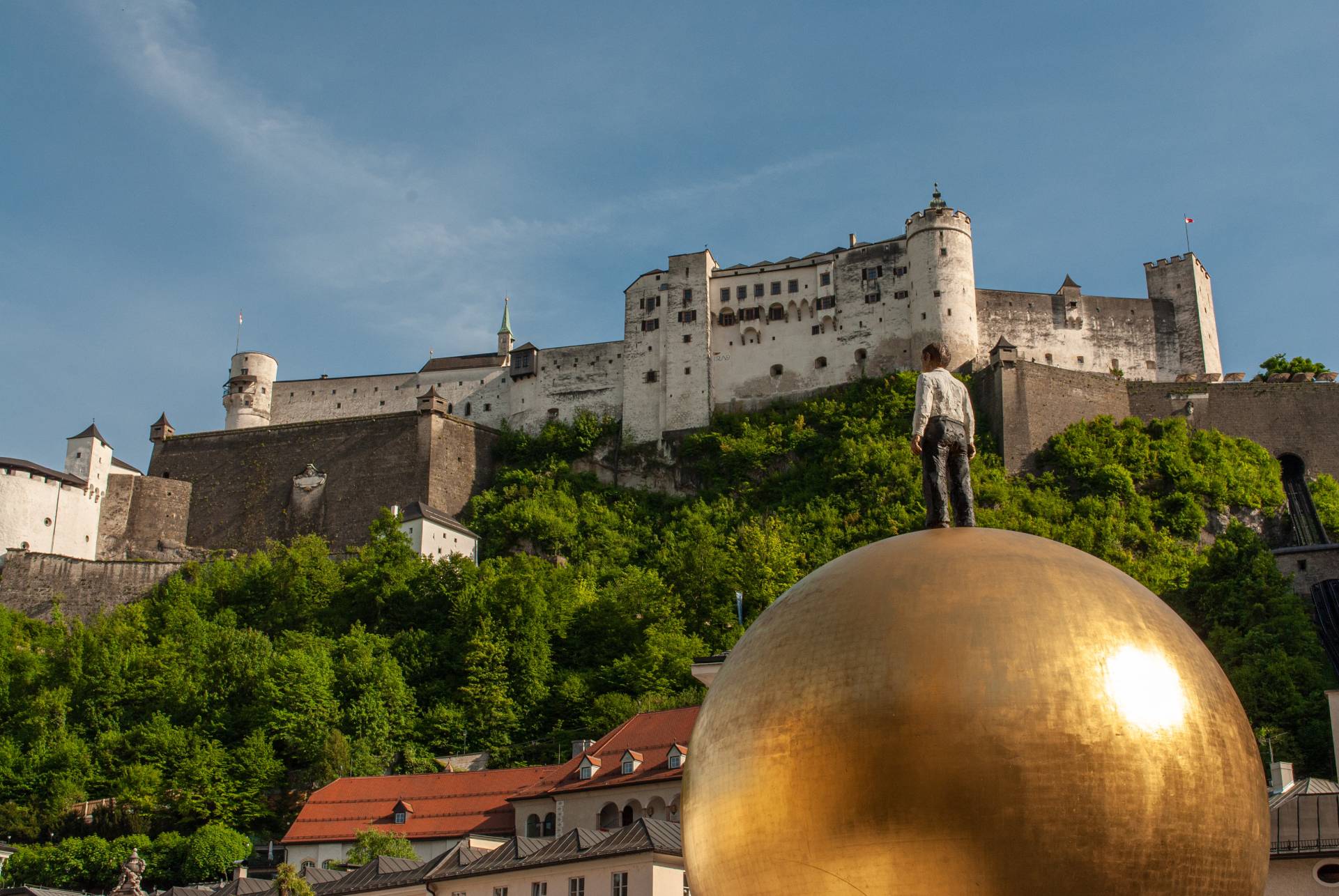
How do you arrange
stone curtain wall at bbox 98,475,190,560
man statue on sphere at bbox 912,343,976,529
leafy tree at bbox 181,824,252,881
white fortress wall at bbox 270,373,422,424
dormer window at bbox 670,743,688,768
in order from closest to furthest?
1. man statue on sphere at bbox 912,343,976,529
2. dormer window at bbox 670,743,688,768
3. leafy tree at bbox 181,824,252,881
4. stone curtain wall at bbox 98,475,190,560
5. white fortress wall at bbox 270,373,422,424

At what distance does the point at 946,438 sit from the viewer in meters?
8.04

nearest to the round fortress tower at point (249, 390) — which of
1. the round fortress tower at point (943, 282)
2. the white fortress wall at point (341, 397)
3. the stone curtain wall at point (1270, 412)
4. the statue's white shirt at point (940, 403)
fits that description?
the white fortress wall at point (341, 397)

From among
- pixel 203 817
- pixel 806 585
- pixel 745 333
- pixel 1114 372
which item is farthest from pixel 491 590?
pixel 806 585

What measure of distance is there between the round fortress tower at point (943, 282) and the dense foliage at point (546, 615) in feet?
12.4

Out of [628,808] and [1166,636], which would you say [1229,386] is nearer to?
[628,808]

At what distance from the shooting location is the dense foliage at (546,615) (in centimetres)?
5284

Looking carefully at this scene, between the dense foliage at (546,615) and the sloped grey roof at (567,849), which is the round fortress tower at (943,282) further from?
the sloped grey roof at (567,849)

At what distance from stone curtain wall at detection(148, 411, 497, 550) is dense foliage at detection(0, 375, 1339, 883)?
2660 mm

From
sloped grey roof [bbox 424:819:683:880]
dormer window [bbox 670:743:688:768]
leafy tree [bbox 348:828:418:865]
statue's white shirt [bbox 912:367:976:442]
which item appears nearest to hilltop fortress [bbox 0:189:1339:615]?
leafy tree [bbox 348:828:418:865]

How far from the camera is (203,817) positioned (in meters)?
51.2

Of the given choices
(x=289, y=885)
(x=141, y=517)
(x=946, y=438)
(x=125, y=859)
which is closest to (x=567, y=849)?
(x=289, y=885)

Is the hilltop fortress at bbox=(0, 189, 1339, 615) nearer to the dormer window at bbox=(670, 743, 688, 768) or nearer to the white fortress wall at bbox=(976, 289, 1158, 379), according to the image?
the white fortress wall at bbox=(976, 289, 1158, 379)

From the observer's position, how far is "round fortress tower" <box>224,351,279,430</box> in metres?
90.2

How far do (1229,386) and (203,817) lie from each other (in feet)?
159
